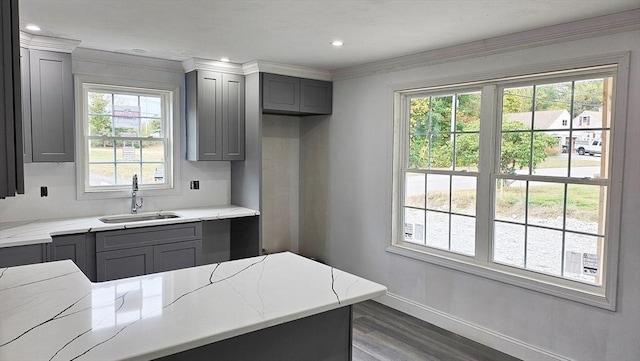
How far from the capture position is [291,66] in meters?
4.55

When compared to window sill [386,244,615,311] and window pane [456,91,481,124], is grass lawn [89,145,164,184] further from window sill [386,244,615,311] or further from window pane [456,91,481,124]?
window pane [456,91,481,124]

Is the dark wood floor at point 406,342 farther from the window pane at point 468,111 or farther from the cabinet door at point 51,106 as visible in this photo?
the cabinet door at point 51,106

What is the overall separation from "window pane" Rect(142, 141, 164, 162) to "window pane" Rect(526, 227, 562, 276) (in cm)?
355

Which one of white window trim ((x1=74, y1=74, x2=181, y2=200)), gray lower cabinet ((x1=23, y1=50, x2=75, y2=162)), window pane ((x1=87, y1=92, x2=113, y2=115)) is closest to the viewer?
gray lower cabinet ((x1=23, y1=50, x2=75, y2=162))

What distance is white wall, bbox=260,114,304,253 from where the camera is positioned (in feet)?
17.1

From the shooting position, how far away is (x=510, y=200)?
347cm

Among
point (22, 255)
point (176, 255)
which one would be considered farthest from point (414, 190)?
point (22, 255)

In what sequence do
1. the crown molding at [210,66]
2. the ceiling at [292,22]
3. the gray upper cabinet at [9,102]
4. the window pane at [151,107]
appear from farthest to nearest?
the window pane at [151,107] → the crown molding at [210,66] → the ceiling at [292,22] → the gray upper cabinet at [9,102]

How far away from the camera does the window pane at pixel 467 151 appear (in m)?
3.69

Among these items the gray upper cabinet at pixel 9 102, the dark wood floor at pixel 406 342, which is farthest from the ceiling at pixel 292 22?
the dark wood floor at pixel 406 342

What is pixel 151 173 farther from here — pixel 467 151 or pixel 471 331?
pixel 471 331

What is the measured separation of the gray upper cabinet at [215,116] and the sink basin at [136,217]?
629 mm

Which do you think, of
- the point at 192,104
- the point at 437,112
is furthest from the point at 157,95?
the point at 437,112

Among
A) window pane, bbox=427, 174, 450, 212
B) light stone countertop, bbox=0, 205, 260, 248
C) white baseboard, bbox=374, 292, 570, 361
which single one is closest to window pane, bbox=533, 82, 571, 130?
window pane, bbox=427, 174, 450, 212
